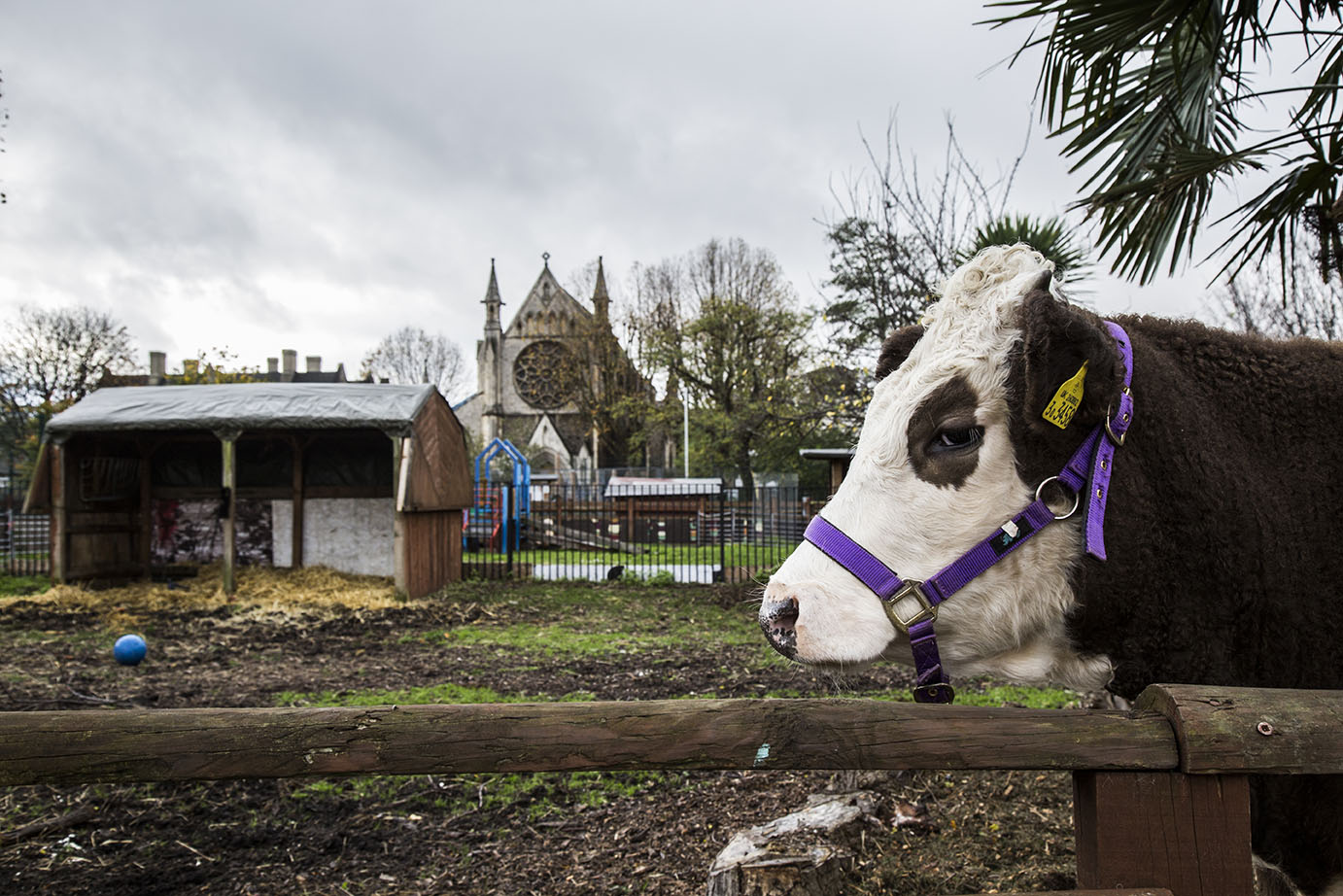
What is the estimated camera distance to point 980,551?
4.94 feet

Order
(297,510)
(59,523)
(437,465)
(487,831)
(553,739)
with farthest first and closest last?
(297,510), (437,465), (59,523), (487,831), (553,739)

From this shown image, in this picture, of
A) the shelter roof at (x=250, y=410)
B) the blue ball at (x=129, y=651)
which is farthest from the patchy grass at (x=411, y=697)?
the shelter roof at (x=250, y=410)

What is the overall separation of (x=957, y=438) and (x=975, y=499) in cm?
13

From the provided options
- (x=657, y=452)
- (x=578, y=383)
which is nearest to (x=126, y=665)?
(x=578, y=383)

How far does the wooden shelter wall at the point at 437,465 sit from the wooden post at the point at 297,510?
234cm

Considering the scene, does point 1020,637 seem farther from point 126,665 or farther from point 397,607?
point 397,607

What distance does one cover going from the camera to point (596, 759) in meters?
1.34

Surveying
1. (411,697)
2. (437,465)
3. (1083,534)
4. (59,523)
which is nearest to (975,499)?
(1083,534)

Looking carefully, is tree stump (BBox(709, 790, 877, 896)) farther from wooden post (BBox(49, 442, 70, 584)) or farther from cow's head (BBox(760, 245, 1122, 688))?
wooden post (BBox(49, 442, 70, 584))

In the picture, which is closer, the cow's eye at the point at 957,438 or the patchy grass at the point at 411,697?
the cow's eye at the point at 957,438

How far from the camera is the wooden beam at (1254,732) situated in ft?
4.02

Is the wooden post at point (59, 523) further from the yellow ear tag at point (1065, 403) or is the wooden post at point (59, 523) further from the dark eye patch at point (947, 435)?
the yellow ear tag at point (1065, 403)

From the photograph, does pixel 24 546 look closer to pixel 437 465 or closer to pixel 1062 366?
pixel 437 465

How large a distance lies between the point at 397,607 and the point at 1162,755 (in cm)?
1037
